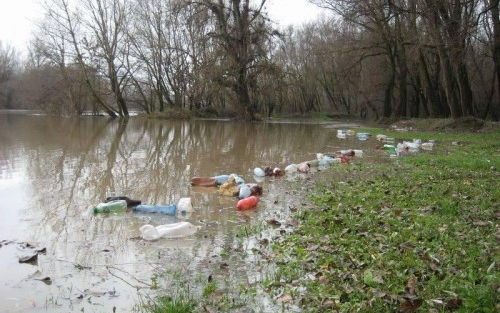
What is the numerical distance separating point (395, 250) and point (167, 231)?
2.77 metres

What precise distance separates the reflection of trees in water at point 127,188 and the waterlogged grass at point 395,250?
90 centimetres

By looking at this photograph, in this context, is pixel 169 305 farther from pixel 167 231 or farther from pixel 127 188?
pixel 127 188

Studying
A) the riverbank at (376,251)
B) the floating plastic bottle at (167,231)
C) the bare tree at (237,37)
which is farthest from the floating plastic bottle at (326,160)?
the bare tree at (237,37)

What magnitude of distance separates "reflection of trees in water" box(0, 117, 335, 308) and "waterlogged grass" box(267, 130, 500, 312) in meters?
0.90

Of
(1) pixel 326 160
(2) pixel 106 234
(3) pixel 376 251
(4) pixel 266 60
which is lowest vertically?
(2) pixel 106 234

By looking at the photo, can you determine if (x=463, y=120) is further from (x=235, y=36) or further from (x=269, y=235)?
(x=269, y=235)

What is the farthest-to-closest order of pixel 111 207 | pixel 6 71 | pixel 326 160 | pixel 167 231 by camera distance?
pixel 6 71, pixel 326 160, pixel 111 207, pixel 167 231

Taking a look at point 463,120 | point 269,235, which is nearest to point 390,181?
point 269,235

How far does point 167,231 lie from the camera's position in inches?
221

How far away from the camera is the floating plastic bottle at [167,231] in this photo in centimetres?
552

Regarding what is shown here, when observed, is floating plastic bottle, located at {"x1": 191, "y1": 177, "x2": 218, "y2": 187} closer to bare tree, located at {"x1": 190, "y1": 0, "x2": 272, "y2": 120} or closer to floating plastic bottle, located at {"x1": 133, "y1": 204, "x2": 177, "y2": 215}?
floating plastic bottle, located at {"x1": 133, "y1": 204, "x2": 177, "y2": 215}

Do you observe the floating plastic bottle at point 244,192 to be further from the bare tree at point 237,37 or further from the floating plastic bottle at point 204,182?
the bare tree at point 237,37

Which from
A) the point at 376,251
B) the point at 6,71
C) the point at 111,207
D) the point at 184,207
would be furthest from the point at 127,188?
the point at 6,71

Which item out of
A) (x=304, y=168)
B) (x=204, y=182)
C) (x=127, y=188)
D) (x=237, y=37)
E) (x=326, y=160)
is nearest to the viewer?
(x=127, y=188)
